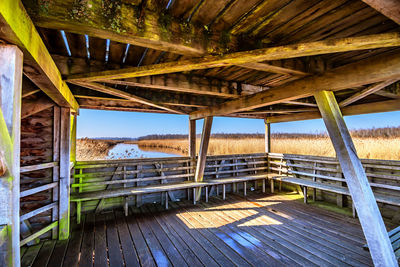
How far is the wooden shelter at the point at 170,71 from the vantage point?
1121 millimetres

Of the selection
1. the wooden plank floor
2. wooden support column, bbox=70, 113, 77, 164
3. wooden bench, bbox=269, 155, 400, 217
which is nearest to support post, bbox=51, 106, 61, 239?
the wooden plank floor

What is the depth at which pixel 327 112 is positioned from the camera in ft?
7.13

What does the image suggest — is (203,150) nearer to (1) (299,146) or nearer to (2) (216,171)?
(2) (216,171)

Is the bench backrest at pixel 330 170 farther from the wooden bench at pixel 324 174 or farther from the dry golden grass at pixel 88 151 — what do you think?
the dry golden grass at pixel 88 151

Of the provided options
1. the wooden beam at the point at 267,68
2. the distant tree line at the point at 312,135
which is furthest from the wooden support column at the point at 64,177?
the distant tree line at the point at 312,135

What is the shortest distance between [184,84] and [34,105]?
2018 millimetres

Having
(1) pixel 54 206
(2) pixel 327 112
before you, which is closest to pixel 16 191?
(1) pixel 54 206

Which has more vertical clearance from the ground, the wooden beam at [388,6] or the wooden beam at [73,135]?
the wooden beam at [388,6]

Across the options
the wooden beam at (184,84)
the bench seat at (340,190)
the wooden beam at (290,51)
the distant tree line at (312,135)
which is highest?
the wooden beam at (184,84)

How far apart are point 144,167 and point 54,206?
1943 mm

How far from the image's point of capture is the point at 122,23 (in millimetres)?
1268

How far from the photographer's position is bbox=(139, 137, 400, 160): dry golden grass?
4.51 metres

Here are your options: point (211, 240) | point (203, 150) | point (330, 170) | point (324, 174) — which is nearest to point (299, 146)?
point (324, 174)

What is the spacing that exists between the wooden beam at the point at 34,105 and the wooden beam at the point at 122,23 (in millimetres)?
1819
